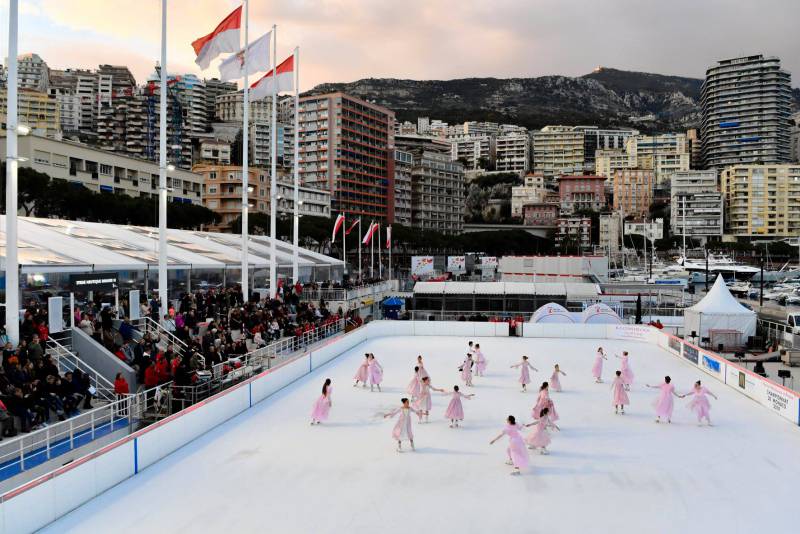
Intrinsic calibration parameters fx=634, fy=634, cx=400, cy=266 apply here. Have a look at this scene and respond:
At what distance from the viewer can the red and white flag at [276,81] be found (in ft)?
91.0

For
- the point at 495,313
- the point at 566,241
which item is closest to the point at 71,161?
the point at 495,313

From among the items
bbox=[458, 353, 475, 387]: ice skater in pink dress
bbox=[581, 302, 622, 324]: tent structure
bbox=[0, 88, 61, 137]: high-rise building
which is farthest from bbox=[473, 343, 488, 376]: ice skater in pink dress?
bbox=[0, 88, 61, 137]: high-rise building

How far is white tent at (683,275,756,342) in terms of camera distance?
3156 centimetres

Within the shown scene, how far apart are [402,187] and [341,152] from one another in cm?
2250

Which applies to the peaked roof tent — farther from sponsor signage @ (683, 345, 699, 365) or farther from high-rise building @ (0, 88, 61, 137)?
high-rise building @ (0, 88, 61, 137)

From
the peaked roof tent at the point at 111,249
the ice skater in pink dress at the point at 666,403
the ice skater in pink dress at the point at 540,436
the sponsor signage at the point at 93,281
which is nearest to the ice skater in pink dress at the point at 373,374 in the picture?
the ice skater in pink dress at the point at 540,436

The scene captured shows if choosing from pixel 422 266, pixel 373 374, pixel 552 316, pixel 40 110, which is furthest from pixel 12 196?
pixel 40 110

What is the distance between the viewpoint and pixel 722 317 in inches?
1241

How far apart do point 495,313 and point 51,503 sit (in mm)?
29919

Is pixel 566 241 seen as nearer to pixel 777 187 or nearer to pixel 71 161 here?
pixel 777 187

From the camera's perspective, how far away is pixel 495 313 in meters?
37.1

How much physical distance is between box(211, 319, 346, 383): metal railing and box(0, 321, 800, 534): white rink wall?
2.44 ft

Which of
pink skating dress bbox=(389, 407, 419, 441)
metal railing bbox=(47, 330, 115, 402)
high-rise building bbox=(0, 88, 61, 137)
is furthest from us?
high-rise building bbox=(0, 88, 61, 137)

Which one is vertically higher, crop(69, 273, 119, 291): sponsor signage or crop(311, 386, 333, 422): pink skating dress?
crop(69, 273, 119, 291): sponsor signage
